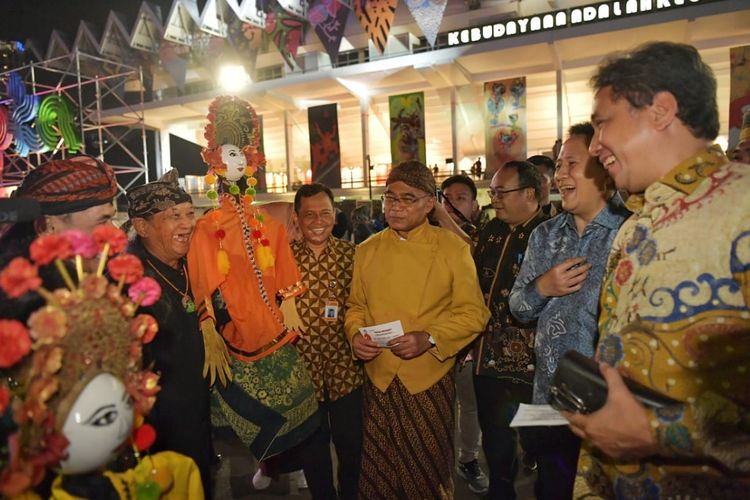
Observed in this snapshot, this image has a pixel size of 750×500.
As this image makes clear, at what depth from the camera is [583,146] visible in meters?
2.37

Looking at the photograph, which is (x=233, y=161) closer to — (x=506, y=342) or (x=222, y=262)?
(x=222, y=262)

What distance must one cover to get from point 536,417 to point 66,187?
5.67 feet

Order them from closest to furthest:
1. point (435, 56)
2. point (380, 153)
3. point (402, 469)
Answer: point (402, 469)
point (435, 56)
point (380, 153)

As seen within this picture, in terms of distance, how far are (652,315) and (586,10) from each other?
1567 cm

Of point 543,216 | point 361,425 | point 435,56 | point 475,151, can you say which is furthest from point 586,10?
point 361,425

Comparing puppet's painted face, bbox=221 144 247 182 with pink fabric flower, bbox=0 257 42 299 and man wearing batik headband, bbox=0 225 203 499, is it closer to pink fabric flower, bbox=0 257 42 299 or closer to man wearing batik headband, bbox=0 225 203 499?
man wearing batik headband, bbox=0 225 203 499

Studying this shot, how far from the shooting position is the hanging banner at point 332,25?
17094 millimetres

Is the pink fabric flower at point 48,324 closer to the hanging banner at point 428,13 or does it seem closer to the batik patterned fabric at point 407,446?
the batik patterned fabric at point 407,446

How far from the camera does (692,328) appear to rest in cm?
128

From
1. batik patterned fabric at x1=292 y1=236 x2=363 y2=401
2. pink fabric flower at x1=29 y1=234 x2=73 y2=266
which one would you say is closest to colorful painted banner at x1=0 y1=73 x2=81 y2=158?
batik patterned fabric at x1=292 y1=236 x2=363 y2=401

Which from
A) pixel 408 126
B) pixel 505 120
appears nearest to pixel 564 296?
pixel 505 120

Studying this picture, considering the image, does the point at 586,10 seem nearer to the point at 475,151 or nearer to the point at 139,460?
the point at 475,151

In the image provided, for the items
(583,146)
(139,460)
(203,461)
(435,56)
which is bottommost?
(203,461)

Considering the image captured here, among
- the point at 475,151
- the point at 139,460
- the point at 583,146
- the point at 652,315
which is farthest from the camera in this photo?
the point at 475,151
